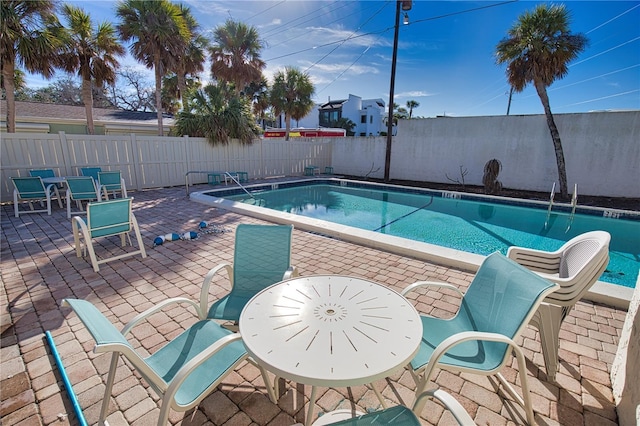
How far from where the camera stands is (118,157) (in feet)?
30.2

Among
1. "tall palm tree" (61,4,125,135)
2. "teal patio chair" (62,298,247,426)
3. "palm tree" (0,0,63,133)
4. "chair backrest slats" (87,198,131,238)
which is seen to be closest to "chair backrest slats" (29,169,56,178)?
"palm tree" (0,0,63,133)

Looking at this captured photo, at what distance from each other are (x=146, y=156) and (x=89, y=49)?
13.3 feet

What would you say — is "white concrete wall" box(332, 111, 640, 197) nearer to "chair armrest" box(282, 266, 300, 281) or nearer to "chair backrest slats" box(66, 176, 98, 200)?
"chair backrest slats" box(66, 176, 98, 200)

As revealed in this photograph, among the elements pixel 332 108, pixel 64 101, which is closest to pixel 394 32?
pixel 332 108

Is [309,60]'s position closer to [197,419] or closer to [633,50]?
[633,50]

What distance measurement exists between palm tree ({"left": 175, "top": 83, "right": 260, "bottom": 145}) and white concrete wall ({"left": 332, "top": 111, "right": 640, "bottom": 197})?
6.83 metres

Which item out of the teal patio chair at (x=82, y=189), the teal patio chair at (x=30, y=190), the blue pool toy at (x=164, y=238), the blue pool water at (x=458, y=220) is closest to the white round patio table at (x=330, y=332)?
the blue pool toy at (x=164, y=238)

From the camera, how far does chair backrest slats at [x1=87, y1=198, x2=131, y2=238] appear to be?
3.75 meters

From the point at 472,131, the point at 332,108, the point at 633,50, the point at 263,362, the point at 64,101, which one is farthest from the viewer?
the point at 332,108

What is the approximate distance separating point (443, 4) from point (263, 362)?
14.3 m

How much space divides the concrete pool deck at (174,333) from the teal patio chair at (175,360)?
1.33 ft

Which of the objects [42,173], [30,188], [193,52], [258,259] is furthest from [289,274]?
[193,52]

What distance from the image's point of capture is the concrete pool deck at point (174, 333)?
1.75 meters

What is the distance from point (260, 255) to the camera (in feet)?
8.46
